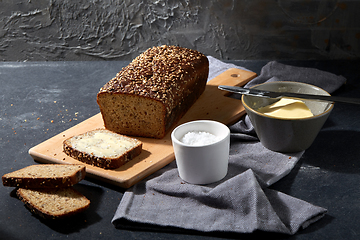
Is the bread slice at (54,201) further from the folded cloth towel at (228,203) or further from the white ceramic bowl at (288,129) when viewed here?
the white ceramic bowl at (288,129)

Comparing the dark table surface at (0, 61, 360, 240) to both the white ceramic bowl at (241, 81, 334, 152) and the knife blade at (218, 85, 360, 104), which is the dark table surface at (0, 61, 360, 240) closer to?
the white ceramic bowl at (241, 81, 334, 152)

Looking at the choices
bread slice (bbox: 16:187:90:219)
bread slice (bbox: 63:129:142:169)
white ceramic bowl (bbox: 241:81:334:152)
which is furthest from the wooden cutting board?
white ceramic bowl (bbox: 241:81:334:152)

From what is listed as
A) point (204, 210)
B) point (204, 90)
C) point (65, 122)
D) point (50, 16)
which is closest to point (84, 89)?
point (65, 122)

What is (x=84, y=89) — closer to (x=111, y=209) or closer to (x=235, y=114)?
(x=235, y=114)

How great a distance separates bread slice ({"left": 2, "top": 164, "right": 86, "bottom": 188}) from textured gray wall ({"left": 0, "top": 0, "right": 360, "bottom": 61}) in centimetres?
221

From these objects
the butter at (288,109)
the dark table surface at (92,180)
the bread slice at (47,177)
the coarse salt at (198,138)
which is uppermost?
the butter at (288,109)

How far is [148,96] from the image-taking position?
6.81 ft

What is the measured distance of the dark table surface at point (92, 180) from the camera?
1520 millimetres

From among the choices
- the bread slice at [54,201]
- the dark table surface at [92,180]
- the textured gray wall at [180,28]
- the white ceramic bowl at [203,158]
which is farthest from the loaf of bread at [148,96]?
the textured gray wall at [180,28]

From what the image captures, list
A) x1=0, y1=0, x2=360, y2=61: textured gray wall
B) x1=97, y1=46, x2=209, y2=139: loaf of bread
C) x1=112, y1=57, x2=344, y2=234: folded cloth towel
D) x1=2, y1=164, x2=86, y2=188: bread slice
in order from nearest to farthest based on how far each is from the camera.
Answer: x1=112, y1=57, x2=344, y2=234: folded cloth towel, x1=2, y1=164, x2=86, y2=188: bread slice, x1=97, y1=46, x2=209, y2=139: loaf of bread, x1=0, y1=0, x2=360, y2=61: textured gray wall

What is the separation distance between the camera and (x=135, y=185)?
180 centimetres

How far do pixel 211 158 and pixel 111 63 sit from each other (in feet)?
7.32

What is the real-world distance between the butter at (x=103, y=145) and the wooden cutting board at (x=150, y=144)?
8 centimetres

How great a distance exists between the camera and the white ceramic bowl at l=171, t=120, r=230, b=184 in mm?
1688
